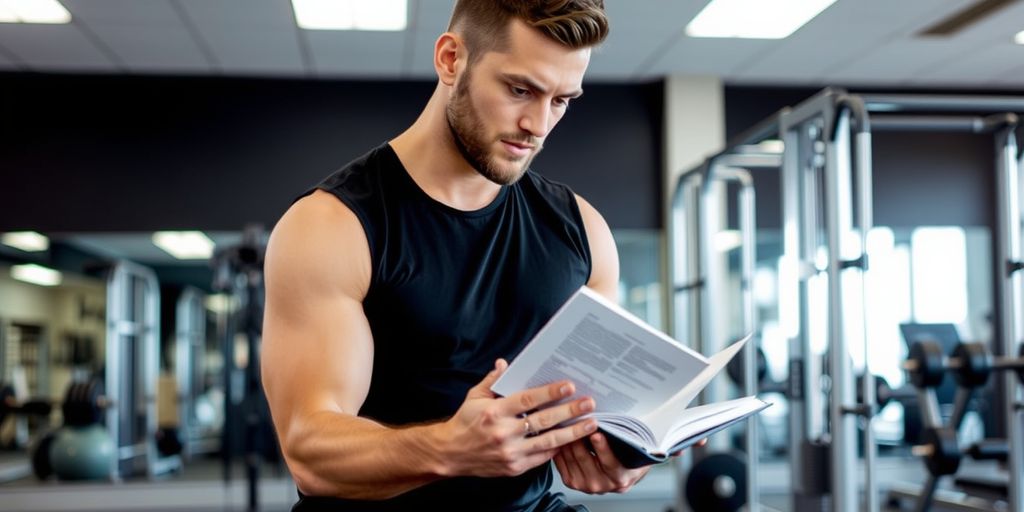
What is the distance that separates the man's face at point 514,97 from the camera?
3.67 feet

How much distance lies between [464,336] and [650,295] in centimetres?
447

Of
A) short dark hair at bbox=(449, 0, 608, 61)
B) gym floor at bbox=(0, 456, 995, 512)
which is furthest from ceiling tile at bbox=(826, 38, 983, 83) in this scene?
short dark hair at bbox=(449, 0, 608, 61)

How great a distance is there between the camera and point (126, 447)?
595 centimetres


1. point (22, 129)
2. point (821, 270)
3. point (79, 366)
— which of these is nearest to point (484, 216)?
point (821, 270)

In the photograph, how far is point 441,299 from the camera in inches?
45.8

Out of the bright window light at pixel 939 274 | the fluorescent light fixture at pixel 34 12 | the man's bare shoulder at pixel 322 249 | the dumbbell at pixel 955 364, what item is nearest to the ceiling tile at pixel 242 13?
the fluorescent light fixture at pixel 34 12

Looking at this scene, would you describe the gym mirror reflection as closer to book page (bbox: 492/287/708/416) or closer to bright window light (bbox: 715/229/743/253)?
bright window light (bbox: 715/229/743/253)

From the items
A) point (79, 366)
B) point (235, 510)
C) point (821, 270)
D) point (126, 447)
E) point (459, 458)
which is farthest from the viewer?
point (79, 366)

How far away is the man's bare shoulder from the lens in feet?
3.62

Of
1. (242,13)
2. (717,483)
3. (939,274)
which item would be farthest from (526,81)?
(939,274)

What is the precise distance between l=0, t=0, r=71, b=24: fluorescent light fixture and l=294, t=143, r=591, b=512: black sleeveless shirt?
11.6 ft

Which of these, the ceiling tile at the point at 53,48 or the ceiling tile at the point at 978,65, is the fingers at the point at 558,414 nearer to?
the ceiling tile at the point at 53,48

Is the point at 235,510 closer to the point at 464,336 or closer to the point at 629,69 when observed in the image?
the point at 629,69

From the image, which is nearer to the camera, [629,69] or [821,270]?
[821,270]
